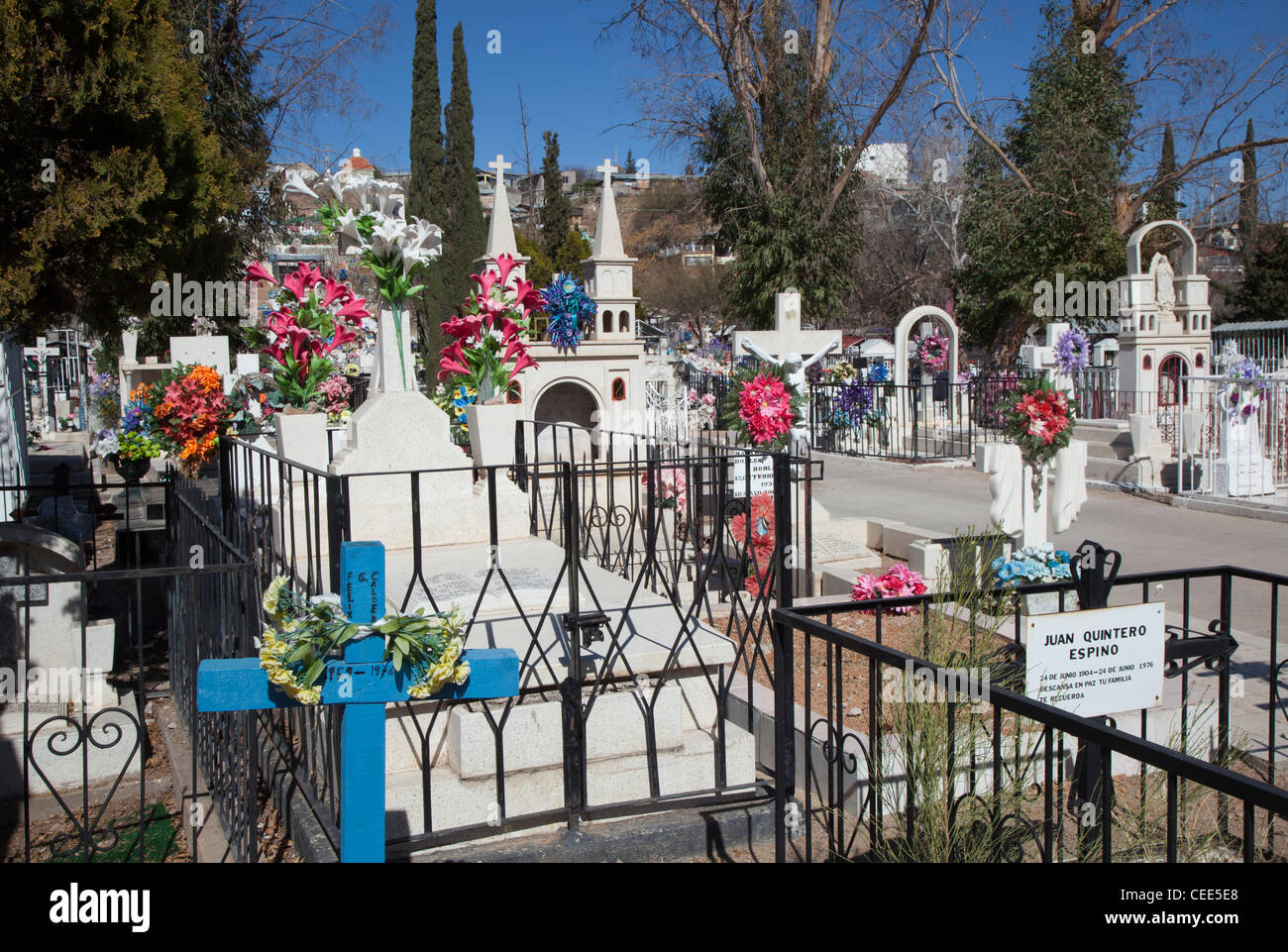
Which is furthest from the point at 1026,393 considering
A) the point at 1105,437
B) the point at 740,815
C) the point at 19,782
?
the point at 1105,437

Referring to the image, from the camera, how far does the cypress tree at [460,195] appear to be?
32938mm

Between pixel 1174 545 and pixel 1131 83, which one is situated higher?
pixel 1131 83

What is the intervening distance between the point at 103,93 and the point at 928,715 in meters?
4.72

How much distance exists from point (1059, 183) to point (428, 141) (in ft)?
62.8

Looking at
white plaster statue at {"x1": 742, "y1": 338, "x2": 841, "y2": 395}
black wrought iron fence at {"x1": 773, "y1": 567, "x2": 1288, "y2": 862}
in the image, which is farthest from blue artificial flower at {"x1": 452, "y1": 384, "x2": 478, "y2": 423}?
black wrought iron fence at {"x1": 773, "y1": 567, "x2": 1288, "y2": 862}

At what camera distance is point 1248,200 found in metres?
28.2

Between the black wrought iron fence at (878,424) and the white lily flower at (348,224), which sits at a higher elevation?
the white lily flower at (348,224)

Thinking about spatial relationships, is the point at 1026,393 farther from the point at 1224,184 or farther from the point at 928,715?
the point at 1224,184

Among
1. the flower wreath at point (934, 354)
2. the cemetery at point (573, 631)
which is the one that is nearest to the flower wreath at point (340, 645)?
the cemetery at point (573, 631)

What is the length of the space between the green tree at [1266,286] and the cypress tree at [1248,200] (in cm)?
123

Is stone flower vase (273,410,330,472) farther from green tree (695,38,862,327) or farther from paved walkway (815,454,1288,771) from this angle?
green tree (695,38,862,327)

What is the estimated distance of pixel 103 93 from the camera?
194 inches

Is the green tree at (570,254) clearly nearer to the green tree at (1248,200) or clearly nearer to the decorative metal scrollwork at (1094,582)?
the green tree at (1248,200)

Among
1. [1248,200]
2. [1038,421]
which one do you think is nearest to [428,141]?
[1248,200]
